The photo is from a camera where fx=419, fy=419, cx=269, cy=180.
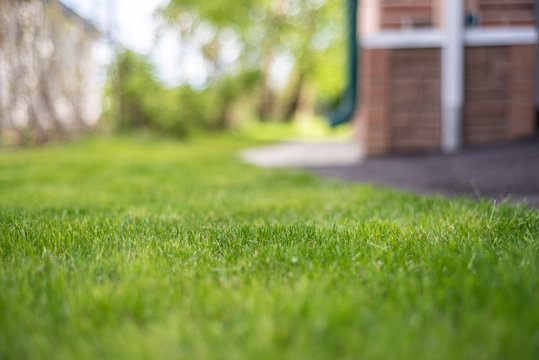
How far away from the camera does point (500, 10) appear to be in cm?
577

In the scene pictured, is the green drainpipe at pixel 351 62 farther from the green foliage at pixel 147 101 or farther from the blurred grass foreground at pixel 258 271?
the green foliage at pixel 147 101

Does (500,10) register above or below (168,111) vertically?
above

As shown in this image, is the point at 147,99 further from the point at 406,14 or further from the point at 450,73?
the point at 450,73

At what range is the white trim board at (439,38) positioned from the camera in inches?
223

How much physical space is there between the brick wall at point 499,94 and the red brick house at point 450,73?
12 millimetres

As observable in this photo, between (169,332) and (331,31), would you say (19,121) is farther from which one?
(331,31)

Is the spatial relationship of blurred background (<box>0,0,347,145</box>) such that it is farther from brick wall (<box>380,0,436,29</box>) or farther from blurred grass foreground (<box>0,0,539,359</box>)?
brick wall (<box>380,0,436,29</box>)

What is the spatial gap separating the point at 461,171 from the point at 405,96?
75.4 inches

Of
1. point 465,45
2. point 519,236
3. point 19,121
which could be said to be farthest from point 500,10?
point 19,121

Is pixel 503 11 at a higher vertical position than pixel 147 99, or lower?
higher

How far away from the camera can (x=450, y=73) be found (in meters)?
5.74

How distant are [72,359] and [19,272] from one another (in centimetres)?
69

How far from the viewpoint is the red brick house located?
18.7 ft

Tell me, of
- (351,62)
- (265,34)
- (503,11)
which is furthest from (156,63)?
(503,11)
